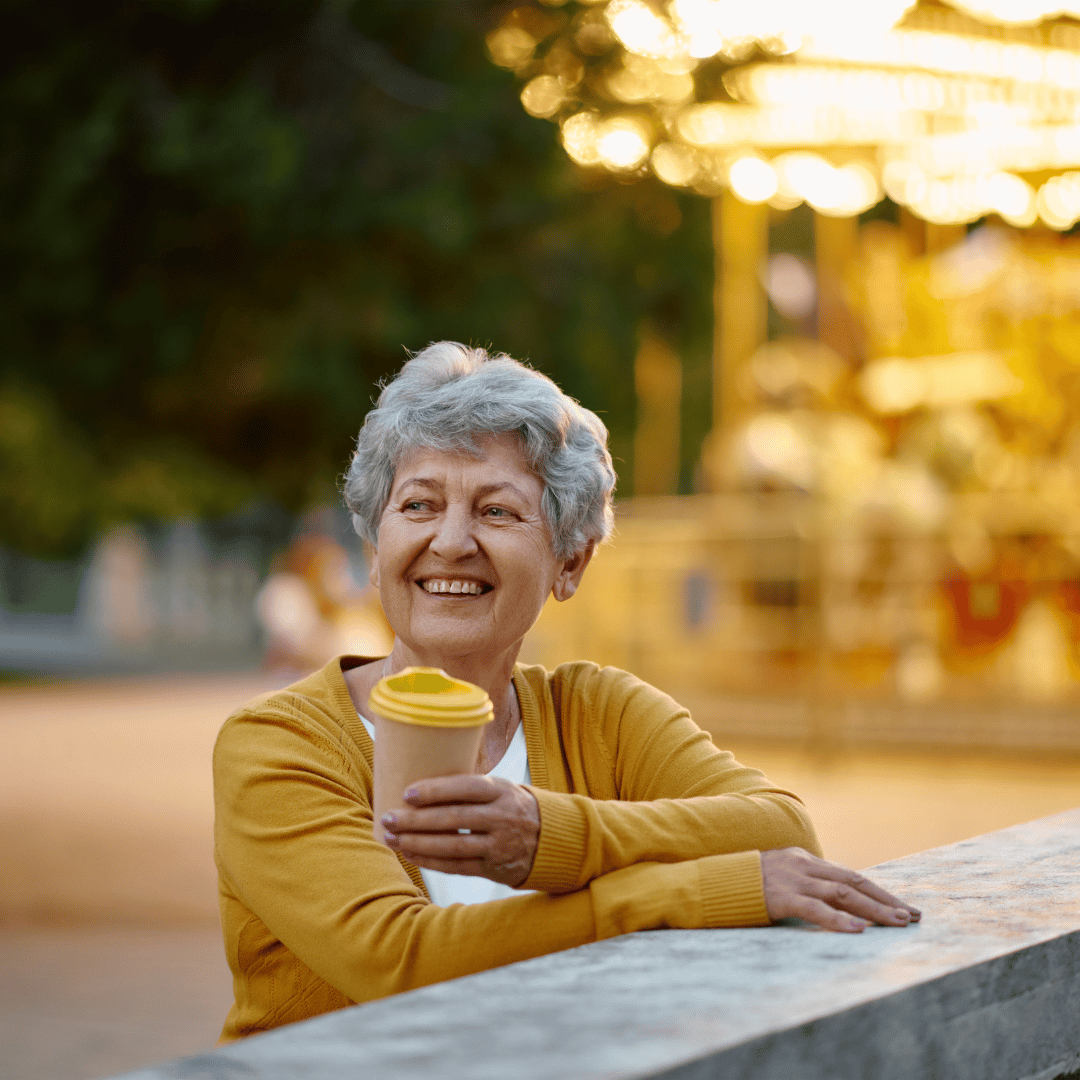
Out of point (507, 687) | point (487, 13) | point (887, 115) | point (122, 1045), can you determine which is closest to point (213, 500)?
point (887, 115)

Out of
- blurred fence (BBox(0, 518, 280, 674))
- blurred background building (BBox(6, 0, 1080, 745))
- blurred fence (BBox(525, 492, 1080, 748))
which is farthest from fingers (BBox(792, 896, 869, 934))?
blurred fence (BBox(0, 518, 280, 674))

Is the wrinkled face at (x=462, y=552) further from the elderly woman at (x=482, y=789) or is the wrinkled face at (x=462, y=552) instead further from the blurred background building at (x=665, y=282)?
the blurred background building at (x=665, y=282)

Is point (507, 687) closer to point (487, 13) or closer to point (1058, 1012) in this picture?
point (1058, 1012)

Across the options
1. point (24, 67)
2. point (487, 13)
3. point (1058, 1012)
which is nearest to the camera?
point (1058, 1012)

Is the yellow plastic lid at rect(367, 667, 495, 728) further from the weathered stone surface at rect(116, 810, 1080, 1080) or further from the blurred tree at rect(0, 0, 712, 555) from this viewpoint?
the blurred tree at rect(0, 0, 712, 555)

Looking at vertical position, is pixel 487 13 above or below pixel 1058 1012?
above

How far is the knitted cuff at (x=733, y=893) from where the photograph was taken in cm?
192

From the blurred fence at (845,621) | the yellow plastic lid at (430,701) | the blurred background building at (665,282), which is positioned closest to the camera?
the yellow plastic lid at (430,701)

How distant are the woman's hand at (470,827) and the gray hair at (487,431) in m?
0.62

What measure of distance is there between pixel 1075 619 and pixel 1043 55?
3745 millimetres

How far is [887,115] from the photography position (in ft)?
37.1

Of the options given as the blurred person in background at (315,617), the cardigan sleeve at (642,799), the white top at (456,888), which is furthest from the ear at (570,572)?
the blurred person in background at (315,617)

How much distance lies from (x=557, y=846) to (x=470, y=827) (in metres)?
0.14

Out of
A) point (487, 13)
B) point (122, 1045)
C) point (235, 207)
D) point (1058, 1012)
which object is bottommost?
point (122, 1045)
